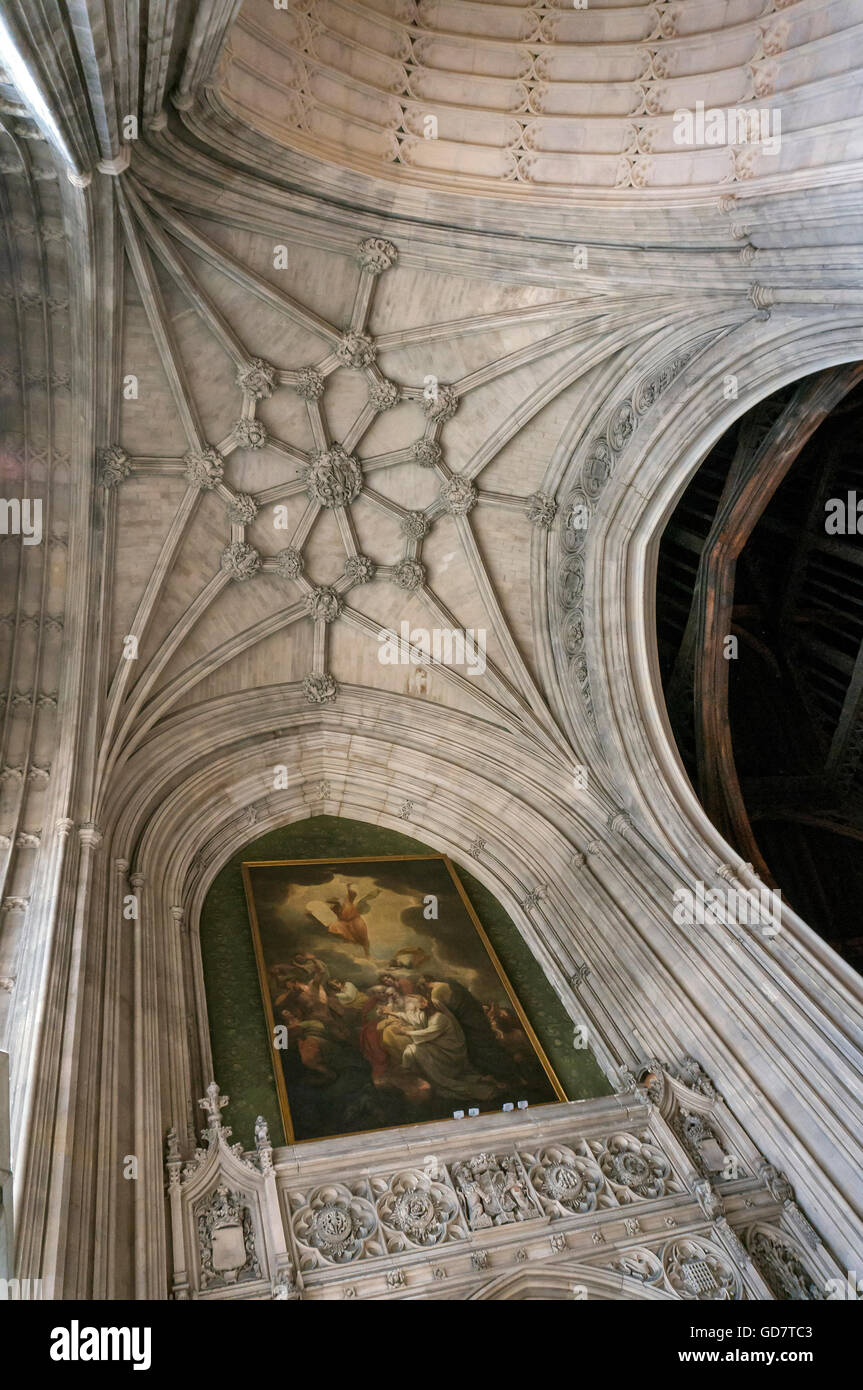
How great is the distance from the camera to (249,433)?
38.4 ft

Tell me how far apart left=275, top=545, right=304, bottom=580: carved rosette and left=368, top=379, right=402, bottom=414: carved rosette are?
230 centimetres

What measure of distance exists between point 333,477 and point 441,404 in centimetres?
178

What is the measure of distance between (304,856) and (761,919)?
5.86 meters

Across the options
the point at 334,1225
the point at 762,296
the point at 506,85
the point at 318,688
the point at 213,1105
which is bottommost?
the point at 334,1225

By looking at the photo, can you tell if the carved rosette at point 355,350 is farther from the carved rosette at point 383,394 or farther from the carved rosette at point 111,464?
the carved rosette at point 111,464

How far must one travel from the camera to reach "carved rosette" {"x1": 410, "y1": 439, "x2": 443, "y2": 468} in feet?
40.5

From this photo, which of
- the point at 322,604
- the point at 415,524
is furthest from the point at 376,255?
the point at 322,604

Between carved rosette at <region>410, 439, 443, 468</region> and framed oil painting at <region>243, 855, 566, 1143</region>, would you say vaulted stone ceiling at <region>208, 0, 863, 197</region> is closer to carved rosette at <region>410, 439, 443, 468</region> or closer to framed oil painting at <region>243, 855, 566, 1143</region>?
carved rosette at <region>410, 439, 443, 468</region>

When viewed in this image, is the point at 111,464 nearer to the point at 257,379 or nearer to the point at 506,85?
the point at 257,379

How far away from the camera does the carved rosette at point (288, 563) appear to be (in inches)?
497

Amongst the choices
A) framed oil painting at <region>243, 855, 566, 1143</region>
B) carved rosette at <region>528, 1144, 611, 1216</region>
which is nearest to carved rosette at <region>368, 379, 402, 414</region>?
framed oil painting at <region>243, 855, 566, 1143</region>

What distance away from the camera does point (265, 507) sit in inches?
489
